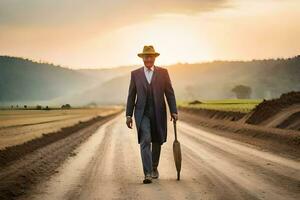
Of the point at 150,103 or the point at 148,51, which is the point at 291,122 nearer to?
the point at 150,103

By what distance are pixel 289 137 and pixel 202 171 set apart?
37.3 feet

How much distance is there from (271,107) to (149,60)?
25.3 meters

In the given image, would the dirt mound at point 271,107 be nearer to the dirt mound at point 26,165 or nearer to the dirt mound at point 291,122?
the dirt mound at point 291,122

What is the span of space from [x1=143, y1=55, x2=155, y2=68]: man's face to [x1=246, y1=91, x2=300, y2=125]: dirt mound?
24.0m

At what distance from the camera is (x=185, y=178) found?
11797 millimetres

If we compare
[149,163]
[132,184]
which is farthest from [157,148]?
[132,184]

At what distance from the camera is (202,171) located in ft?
42.3

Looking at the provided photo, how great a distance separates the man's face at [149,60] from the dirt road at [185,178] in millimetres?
2524

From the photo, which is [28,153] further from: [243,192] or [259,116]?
[259,116]

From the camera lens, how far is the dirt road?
9797mm

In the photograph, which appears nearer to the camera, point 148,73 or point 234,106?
point 148,73

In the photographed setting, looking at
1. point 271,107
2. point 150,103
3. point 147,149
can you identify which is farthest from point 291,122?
point 147,149

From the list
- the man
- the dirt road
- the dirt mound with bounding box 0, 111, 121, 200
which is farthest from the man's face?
the dirt mound with bounding box 0, 111, 121, 200

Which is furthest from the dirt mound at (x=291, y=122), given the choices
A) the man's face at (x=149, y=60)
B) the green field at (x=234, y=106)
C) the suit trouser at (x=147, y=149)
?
the man's face at (x=149, y=60)
